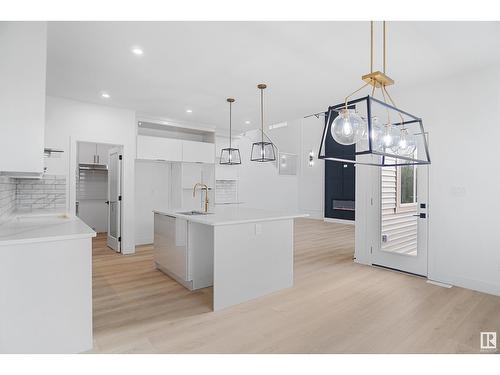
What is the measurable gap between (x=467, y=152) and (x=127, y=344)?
410 centimetres

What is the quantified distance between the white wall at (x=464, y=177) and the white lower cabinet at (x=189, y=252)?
2.91 meters

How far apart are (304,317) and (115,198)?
13.9 ft

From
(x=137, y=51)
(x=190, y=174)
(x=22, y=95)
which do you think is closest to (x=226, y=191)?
(x=190, y=174)

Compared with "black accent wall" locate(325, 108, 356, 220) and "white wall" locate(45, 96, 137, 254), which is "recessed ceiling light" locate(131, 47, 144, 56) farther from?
"black accent wall" locate(325, 108, 356, 220)

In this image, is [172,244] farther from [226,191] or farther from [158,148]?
[226,191]

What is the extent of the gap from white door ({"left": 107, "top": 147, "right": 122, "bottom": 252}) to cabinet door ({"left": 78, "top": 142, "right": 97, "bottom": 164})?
137 cm

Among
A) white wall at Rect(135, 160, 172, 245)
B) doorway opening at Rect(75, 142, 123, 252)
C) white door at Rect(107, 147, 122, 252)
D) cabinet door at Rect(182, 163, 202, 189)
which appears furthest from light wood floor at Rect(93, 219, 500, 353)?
doorway opening at Rect(75, 142, 123, 252)

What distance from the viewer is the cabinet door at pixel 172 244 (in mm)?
3377

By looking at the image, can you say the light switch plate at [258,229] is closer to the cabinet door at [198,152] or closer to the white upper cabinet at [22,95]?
the white upper cabinet at [22,95]

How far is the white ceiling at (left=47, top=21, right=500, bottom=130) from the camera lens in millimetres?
2502

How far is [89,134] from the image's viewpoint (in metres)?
4.75

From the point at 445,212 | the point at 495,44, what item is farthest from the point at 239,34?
the point at 445,212

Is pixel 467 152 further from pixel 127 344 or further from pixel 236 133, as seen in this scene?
pixel 236 133
